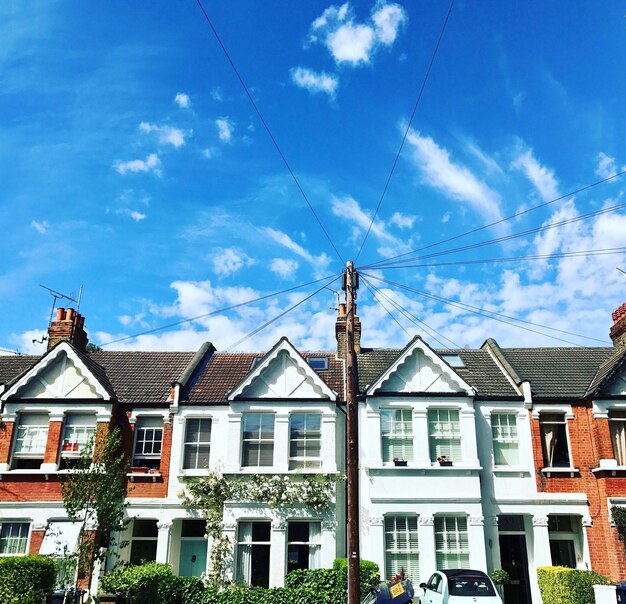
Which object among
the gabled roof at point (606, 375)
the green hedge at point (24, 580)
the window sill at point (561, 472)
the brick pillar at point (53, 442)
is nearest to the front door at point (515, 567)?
the window sill at point (561, 472)

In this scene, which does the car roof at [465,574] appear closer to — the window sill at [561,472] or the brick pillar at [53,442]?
the window sill at [561,472]

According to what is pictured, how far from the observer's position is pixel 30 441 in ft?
78.5

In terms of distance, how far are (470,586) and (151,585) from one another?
9150 millimetres

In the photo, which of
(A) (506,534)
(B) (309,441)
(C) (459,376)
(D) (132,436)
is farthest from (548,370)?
(D) (132,436)

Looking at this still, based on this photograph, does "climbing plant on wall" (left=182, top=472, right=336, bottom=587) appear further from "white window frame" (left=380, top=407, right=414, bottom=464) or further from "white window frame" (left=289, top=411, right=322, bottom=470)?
"white window frame" (left=380, top=407, right=414, bottom=464)

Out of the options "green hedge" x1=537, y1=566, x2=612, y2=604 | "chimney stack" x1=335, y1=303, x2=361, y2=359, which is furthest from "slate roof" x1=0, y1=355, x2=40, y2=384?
"green hedge" x1=537, y1=566, x2=612, y2=604

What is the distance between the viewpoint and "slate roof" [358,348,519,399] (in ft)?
81.3

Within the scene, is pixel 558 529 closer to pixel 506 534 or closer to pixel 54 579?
pixel 506 534

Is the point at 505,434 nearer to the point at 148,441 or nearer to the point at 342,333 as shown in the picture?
the point at 342,333

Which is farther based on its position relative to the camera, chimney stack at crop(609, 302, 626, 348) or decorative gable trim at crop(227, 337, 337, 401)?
chimney stack at crop(609, 302, 626, 348)

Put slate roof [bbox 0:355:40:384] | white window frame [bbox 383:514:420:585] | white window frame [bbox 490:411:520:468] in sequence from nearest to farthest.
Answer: white window frame [bbox 383:514:420:585], white window frame [bbox 490:411:520:468], slate roof [bbox 0:355:40:384]

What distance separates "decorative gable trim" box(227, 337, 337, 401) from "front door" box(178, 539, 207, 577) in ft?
18.2

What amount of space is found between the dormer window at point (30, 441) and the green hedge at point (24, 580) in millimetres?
7233

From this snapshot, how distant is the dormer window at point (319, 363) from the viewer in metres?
26.7
